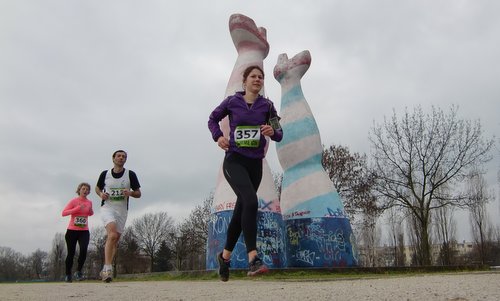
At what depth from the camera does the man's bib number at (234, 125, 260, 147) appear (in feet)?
15.6

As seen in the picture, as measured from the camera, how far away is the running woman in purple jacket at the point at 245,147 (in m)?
4.50

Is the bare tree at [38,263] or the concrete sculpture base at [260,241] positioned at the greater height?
the concrete sculpture base at [260,241]

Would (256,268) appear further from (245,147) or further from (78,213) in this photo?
(78,213)

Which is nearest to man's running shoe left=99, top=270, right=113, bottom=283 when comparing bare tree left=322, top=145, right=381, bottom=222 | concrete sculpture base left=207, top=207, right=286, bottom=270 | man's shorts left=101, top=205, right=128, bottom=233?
man's shorts left=101, top=205, right=128, bottom=233

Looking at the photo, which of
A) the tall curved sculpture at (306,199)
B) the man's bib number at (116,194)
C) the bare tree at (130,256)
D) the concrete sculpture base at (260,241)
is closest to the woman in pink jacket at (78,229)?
the man's bib number at (116,194)

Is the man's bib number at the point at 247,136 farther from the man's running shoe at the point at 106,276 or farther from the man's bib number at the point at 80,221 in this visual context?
the man's bib number at the point at 80,221

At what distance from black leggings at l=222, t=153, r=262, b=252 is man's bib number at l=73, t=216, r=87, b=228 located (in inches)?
227

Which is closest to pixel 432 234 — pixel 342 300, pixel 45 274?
pixel 342 300

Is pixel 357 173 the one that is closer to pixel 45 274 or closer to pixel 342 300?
pixel 342 300

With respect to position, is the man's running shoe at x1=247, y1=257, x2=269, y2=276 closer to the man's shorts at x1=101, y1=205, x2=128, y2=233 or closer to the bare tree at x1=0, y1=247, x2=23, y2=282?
the man's shorts at x1=101, y1=205, x2=128, y2=233

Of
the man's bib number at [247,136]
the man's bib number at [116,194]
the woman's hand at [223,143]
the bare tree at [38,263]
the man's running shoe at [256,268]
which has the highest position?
the man's bib number at [247,136]

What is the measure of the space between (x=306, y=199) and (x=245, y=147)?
7365 millimetres

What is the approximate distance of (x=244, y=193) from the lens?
4512 millimetres

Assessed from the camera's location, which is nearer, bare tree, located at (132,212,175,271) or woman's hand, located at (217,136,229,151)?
woman's hand, located at (217,136,229,151)
